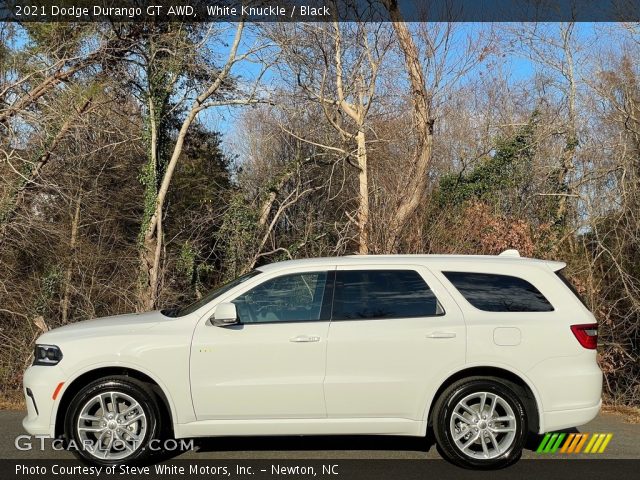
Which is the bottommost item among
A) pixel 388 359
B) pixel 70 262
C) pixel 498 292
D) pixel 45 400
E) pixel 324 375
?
pixel 45 400

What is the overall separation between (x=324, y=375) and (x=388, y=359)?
542 mm

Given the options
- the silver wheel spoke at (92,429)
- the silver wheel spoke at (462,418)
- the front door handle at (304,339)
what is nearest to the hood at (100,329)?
the silver wheel spoke at (92,429)

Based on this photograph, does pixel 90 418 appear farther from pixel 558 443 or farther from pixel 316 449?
pixel 558 443

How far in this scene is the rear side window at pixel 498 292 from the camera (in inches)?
220

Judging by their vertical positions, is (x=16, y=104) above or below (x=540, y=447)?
above

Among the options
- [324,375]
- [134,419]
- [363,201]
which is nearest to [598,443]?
[324,375]

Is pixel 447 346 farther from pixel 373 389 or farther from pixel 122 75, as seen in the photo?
pixel 122 75

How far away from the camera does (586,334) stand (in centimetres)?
547

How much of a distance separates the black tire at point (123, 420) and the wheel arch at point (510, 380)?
2.26 metres

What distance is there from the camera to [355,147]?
1511 cm

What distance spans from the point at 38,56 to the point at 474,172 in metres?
9.48

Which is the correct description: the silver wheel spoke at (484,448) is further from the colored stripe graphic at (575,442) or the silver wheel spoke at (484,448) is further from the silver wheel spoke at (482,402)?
the colored stripe graphic at (575,442)

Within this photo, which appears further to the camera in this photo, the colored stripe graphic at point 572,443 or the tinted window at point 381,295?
the colored stripe graphic at point 572,443

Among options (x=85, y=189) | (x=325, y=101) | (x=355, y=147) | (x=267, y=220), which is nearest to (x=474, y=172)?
(x=355, y=147)
